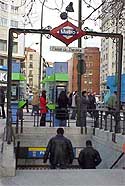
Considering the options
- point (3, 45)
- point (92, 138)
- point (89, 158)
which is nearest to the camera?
point (89, 158)

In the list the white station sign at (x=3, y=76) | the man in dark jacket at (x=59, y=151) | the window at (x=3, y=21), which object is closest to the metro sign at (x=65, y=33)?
→ the man in dark jacket at (x=59, y=151)

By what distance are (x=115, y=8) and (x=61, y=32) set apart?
2.24 meters

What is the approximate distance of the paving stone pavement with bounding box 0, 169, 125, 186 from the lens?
917 centimetres

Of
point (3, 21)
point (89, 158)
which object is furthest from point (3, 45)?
point (89, 158)

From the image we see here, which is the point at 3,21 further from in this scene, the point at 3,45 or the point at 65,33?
the point at 65,33

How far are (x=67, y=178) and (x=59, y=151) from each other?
9.43ft

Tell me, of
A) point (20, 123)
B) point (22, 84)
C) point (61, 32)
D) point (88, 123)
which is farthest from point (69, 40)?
point (22, 84)

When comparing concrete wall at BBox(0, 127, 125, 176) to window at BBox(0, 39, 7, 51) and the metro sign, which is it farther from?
window at BBox(0, 39, 7, 51)

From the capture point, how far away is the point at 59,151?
40.8 feet

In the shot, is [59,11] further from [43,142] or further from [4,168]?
[4,168]

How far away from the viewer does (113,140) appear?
15070 mm

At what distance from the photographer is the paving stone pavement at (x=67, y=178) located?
30.1ft

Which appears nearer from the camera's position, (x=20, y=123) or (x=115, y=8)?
(x=115, y=8)

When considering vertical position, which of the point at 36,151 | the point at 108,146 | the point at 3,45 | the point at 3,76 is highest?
the point at 3,45
